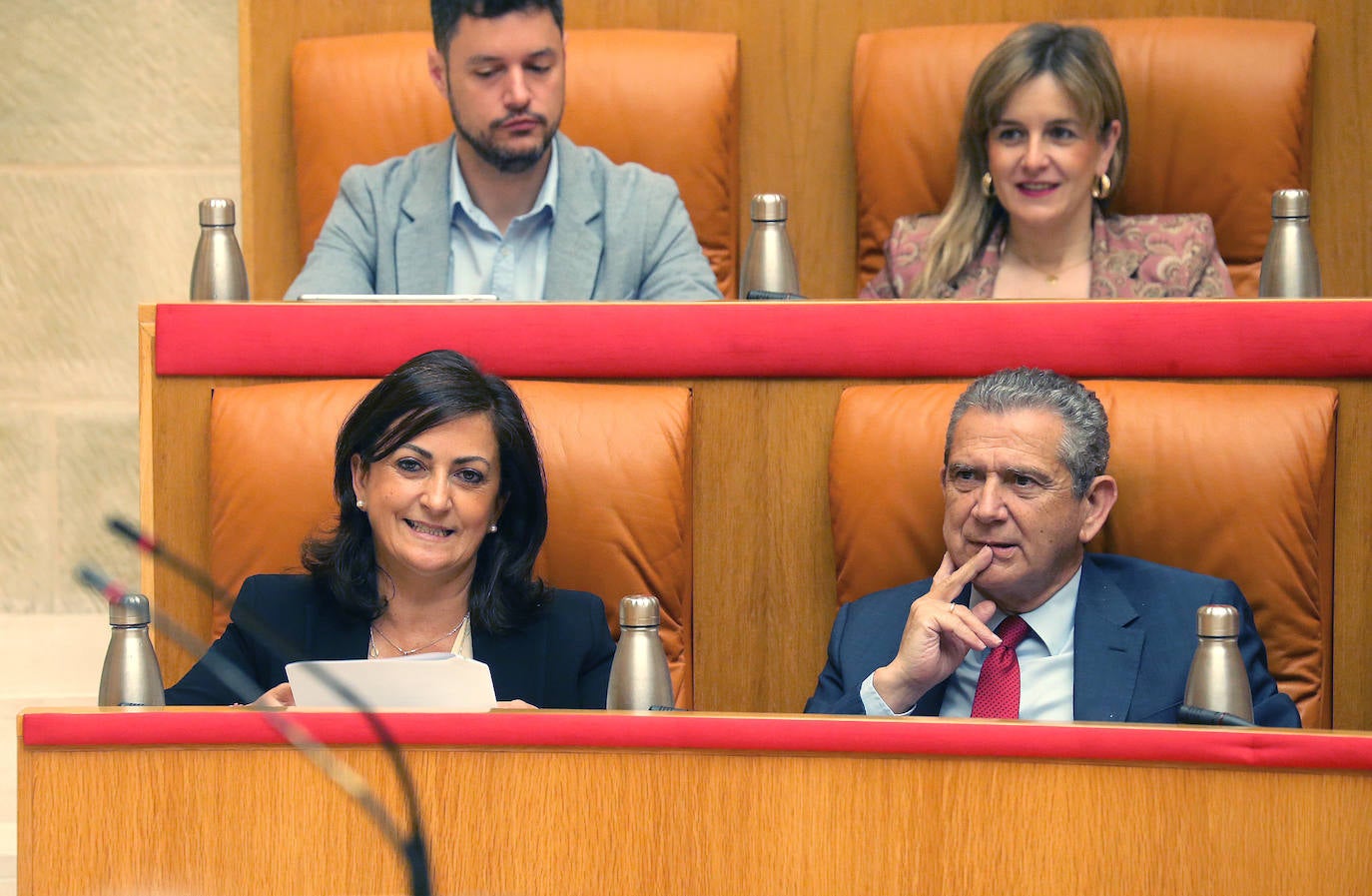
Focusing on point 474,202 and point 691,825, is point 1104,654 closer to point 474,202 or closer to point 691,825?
point 691,825

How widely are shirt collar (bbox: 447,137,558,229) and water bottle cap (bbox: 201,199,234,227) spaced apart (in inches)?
10.7

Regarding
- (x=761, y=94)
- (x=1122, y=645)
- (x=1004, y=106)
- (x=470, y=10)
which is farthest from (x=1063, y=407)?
(x=761, y=94)

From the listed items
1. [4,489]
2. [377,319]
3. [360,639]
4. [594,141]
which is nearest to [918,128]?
[594,141]

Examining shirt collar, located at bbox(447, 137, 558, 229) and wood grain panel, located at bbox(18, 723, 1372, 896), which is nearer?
wood grain panel, located at bbox(18, 723, 1372, 896)

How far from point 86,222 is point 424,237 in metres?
0.86

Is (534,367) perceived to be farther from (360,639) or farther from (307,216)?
(307,216)

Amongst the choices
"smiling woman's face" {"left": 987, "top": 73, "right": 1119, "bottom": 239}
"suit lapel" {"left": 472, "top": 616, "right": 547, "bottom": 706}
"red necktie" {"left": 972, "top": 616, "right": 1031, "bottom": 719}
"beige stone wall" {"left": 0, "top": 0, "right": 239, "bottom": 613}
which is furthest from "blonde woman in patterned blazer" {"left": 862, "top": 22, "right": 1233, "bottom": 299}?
"beige stone wall" {"left": 0, "top": 0, "right": 239, "bottom": 613}

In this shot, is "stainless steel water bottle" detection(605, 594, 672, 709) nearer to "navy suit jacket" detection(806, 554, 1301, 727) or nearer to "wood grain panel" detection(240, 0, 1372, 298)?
"navy suit jacket" detection(806, 554, 1301, 727)

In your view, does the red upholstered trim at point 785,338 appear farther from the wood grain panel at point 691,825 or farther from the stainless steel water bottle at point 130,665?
the wood grain panel at point 691,825

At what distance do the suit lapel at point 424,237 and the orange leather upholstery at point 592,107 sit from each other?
9.2 inches

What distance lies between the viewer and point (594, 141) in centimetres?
209

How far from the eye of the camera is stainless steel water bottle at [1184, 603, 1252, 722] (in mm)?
1188

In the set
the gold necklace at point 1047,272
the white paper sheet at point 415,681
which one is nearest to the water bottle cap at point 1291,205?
the gold necklace at point 1047,272

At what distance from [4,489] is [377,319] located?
1244 millimetres
